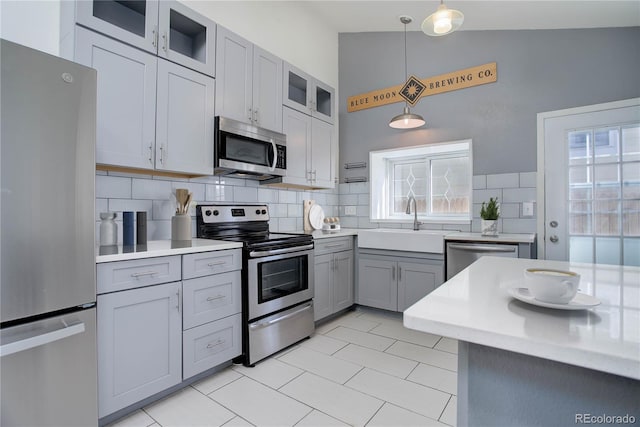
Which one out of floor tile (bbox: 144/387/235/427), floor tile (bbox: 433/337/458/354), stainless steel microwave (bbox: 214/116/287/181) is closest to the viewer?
floor tile (bbox: 144/387/235/427)

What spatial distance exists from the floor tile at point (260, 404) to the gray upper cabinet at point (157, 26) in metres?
2.19

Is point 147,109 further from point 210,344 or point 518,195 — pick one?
point 518,195

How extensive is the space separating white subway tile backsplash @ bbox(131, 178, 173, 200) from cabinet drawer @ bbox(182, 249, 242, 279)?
69cm

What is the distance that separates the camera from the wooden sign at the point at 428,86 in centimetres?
323

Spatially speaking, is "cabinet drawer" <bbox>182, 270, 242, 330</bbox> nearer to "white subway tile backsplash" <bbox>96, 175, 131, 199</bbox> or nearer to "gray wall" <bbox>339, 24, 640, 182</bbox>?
"white subway tile backsplash" <bbox>96, 175, 131, 199</bbox>

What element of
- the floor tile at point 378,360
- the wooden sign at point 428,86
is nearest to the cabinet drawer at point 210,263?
the floor tile at point 378,360

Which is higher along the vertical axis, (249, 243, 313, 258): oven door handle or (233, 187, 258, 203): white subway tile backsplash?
(233, 187, 258, 203): white subway tile backsplash

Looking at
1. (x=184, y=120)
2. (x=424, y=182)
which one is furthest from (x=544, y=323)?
(x=424, y=182)

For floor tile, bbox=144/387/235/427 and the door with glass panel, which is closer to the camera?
floor tile, bbox=144/387/235/427

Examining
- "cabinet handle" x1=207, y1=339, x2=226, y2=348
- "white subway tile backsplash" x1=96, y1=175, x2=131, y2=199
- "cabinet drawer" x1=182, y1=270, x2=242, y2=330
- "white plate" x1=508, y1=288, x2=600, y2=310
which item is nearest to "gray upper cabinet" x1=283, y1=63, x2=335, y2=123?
"white subway tile backsplash" x1=96, y1=175, x2=131, y2=199

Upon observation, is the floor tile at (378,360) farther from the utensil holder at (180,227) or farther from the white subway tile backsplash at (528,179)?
the white subway tile backsplash at (528,179)

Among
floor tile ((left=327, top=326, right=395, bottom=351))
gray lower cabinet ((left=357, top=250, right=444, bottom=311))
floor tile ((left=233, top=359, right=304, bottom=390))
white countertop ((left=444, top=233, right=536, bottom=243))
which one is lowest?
floor tile ((left=233, top=359, right=304, bottom=390))

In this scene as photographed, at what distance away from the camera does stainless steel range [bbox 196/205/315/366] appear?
7.43 feet

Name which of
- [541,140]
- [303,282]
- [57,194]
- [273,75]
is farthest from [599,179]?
[57,194]
